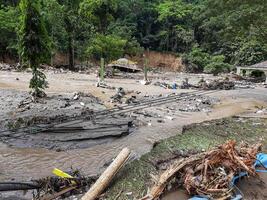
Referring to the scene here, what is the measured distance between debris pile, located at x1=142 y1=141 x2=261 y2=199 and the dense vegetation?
10021 millimetres

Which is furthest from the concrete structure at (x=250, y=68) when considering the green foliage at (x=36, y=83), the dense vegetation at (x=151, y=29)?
the green foliage at (x=36, y=83)

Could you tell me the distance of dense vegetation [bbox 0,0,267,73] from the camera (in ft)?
48.8

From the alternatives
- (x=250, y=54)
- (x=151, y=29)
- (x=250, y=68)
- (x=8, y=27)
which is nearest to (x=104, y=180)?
(x=250, y=68)

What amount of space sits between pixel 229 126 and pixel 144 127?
9.76 ft

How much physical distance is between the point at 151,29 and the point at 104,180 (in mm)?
43427

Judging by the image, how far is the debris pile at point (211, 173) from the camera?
15.6ft

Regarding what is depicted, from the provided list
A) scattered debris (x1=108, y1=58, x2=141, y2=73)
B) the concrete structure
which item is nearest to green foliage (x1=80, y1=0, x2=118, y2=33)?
scattered debris (x1=108, y1=58, x2=141, y2=73)

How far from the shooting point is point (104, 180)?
529 centimetres

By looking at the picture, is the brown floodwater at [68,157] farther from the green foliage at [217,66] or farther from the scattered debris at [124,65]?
the green foliage at [217,66]

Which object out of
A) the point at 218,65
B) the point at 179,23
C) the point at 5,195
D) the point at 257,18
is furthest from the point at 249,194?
the point at 179,23

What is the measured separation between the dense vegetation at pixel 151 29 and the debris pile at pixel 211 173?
1002cm

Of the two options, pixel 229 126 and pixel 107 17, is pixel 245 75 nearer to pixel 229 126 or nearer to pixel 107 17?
pixel 107 17

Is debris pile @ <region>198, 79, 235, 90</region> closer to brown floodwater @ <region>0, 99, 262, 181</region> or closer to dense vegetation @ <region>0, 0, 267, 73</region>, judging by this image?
dense vegetation @ <region>0, 0, 267, 73</region>

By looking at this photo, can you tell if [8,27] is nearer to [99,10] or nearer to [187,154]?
[99,10]
